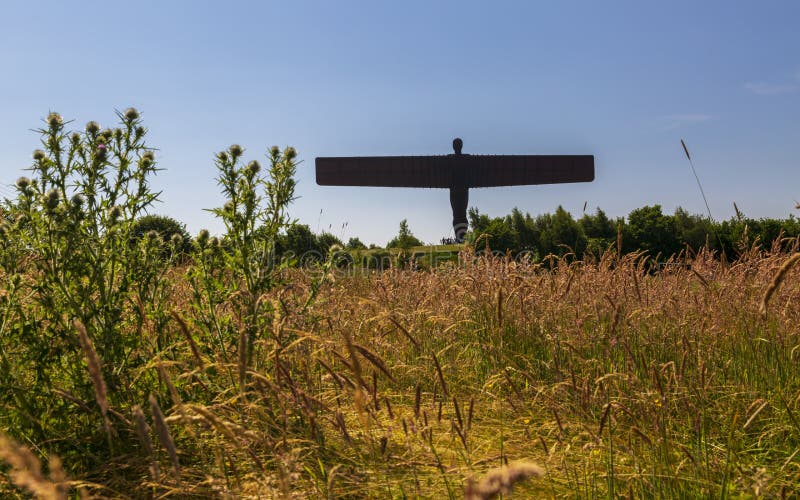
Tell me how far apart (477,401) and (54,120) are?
2.60m

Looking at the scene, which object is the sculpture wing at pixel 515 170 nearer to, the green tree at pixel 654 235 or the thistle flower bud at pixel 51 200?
the green tree at pixel 654 235

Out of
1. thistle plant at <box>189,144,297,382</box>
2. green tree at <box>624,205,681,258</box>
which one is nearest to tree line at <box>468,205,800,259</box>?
green tree at <box>624,205,681,258</box>

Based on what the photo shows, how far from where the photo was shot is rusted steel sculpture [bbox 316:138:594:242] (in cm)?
1406

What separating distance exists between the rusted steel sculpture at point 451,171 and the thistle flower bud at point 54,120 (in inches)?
439

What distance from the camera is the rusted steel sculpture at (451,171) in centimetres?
1406

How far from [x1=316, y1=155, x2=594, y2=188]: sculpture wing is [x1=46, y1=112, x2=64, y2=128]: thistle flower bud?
36.6ft

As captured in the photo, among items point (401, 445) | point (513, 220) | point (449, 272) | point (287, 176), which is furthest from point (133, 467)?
point (513, 220)

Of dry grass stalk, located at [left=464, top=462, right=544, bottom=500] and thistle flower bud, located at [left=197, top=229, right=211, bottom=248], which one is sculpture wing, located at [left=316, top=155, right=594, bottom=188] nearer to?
thistle flower bud, located at [left=197, top=229, right=211, bottom=248]

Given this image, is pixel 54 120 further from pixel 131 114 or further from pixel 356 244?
pixel 356 244

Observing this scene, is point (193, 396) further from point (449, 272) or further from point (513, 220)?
point (513, 220)

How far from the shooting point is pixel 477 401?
3299mm

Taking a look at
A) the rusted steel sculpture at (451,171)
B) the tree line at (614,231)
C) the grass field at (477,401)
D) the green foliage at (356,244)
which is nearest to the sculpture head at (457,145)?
A: the rusted steel sculpture at (451,171)

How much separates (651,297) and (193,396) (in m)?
3.11

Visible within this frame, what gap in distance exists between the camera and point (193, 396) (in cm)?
287
